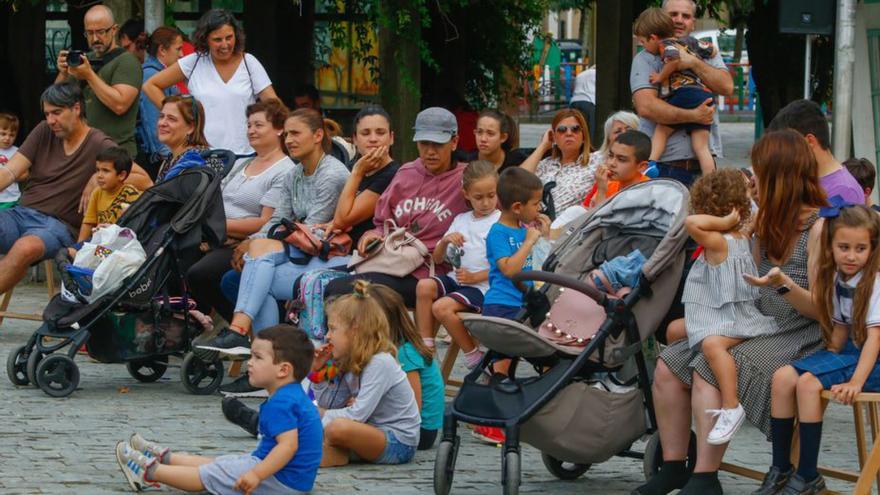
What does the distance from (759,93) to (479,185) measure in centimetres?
1121

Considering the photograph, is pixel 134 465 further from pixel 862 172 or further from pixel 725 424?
pixel 862 172

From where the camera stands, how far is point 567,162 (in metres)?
9.39

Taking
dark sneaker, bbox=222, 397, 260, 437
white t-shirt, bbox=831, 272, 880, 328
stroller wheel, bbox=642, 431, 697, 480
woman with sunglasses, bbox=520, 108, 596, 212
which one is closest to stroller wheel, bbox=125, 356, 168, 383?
dark sneaker, bbox=222, 397, 260, 437

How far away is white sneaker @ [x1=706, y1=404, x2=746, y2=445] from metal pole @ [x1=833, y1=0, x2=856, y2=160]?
4058 millimetres

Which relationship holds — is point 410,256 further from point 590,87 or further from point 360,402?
point 590,87

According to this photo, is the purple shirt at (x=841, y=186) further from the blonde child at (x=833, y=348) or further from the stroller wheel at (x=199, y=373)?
the stroller wheel at (x=199, y=373)

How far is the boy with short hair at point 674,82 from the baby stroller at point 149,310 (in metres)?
2.47

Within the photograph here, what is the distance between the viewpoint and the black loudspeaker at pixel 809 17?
10320 millimetres

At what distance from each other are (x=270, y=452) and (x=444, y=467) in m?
0.69

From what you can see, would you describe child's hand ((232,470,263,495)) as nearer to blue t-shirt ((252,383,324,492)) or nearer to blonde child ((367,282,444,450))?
blue t-shirt ((252,383,324,492))

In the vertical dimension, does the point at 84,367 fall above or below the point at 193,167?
below

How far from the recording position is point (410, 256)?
28.6 ft

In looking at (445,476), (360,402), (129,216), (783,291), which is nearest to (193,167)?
(129,216)

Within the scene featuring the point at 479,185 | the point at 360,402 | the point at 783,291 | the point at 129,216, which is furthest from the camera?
the point at 129,216
